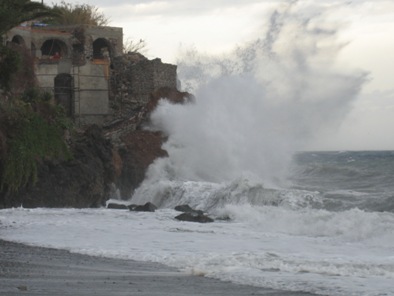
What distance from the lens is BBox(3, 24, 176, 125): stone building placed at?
117 feet

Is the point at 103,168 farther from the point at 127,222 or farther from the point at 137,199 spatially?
the point at 127,222

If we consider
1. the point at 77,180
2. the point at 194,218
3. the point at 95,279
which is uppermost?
the point at 77,180

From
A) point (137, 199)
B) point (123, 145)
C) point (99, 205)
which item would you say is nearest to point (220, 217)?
point (99, 205)

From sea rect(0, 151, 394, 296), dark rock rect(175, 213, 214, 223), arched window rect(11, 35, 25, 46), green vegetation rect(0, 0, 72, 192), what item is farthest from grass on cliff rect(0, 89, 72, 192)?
arched window rect(11, 35, 25, 46)

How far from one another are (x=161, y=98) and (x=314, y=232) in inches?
686

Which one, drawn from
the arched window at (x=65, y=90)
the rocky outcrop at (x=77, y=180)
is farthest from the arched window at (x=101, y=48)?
the rocky outcrop at (x=77, y=180)

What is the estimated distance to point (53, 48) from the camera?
134ft

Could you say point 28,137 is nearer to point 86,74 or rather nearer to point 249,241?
point 249,241

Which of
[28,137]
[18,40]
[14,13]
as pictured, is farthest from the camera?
[18,40]

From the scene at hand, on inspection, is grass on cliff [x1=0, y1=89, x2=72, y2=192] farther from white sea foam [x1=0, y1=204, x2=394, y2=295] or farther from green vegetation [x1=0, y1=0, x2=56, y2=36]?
green vegetation [x1=0, y1=0, x2=56, y2=36]

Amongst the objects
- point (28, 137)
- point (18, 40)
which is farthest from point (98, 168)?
point (18, 40)

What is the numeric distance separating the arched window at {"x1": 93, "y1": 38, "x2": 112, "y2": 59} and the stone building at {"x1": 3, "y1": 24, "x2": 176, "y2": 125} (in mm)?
826

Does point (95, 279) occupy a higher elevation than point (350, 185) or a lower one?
higher

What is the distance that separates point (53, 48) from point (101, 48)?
2.77m
